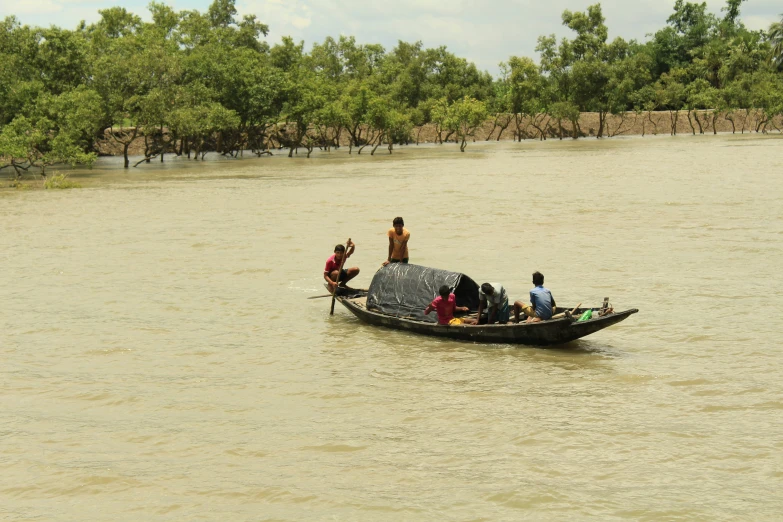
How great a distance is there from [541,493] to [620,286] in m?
8.60

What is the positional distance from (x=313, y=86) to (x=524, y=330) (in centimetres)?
4583

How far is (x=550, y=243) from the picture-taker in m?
20.2

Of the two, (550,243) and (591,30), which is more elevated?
(591,30)

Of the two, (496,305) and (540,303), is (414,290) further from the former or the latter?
(540,303)

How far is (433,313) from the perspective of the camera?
40.1 ft

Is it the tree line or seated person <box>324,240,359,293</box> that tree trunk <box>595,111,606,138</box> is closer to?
the tree line

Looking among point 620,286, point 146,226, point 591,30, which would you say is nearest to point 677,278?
point 620,286

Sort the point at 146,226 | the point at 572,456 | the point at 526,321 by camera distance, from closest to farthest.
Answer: the point at 572,456
the point at 526,321
the point at 146,226

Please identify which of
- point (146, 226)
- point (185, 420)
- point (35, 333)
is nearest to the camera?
point (185, 420)

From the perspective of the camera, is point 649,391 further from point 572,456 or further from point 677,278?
point 677,278

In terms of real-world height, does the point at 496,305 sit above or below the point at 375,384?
above

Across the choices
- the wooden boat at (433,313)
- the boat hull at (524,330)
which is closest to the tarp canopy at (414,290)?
the wooden boat at (433,313)

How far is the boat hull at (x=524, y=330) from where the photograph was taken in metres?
10.8

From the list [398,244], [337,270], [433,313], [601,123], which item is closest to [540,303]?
[433,313]
